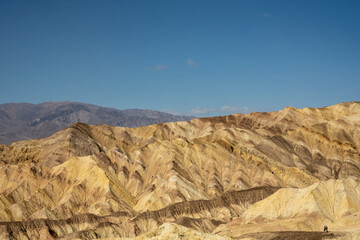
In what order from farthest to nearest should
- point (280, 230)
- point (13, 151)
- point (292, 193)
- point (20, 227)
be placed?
point (13, 151), point (20, 227), point (292, 193), point (280, 230)

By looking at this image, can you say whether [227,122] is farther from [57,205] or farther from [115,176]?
[57,205]

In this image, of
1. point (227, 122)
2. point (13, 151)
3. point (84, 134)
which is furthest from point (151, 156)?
point (227, 122)

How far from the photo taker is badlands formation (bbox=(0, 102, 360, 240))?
94125 millimetres

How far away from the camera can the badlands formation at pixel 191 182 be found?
309 ft

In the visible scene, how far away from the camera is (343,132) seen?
528ft

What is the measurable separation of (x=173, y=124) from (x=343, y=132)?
53984mm

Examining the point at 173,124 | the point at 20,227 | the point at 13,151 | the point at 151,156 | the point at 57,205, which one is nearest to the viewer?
the point at 20,227

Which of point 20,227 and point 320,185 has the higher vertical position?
point 320,185

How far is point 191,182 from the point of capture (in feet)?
427

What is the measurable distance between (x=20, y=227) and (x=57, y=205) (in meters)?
16.2

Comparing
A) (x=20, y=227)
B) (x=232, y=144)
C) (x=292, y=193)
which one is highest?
(x=232, y=144)

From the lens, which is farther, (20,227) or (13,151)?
(13,151)

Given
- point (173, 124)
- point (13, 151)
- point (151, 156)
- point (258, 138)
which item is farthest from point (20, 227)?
point (173, 124)

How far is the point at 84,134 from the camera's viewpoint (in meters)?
165
